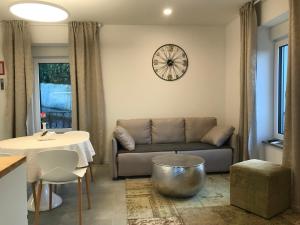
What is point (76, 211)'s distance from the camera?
290cm

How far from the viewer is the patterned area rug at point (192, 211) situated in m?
2.61

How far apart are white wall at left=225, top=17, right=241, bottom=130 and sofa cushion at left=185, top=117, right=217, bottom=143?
0.40m

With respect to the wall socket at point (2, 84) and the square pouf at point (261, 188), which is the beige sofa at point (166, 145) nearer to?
the square pouf at point (261, 188)

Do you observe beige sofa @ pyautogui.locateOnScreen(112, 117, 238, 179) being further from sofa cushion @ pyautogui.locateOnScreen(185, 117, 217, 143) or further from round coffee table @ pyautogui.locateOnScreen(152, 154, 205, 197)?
round coffee table @ pyautogui.locateOnScreen(152, 154, 205, 197)

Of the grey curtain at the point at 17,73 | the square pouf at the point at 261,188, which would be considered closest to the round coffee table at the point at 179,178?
the square pouf at the point at 261,188

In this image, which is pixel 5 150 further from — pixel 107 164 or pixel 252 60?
pixel 252 60

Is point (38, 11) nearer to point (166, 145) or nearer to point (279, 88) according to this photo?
point (166, 145)

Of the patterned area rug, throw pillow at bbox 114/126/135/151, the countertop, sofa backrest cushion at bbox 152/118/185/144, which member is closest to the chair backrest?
the patterned area rug

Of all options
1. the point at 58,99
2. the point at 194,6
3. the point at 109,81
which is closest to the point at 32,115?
the point at 58,99

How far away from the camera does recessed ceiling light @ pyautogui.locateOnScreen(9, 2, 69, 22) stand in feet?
8.45

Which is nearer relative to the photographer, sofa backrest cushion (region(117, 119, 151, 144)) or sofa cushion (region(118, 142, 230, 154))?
sofa cushion (region(118, 142, 230, 154))

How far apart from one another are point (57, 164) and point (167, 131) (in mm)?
2355

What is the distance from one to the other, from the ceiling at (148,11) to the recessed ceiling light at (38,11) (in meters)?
0.63

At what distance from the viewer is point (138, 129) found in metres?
4.56
